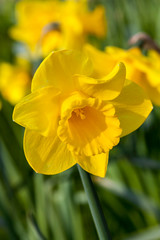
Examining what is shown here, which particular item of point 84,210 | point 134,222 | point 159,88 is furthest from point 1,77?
point 159,88

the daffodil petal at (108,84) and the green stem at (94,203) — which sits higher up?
the daffodil petal at (108,84)

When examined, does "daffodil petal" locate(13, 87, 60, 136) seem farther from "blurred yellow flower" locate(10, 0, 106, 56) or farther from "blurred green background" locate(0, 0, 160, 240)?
"blurred yellow flower" locate(10, 0, 106, 56)

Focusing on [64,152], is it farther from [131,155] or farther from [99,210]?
[131,155]

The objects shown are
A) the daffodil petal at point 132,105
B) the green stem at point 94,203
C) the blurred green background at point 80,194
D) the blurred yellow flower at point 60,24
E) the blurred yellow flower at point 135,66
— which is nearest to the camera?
the green stem at point 94,203

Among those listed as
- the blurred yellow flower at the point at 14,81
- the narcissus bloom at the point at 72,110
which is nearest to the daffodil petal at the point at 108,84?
the narcissus bloom at the point at 72,110

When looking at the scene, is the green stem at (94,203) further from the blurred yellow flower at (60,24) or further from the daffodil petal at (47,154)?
the blurred yellow flower at (60,24)
